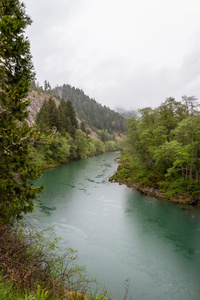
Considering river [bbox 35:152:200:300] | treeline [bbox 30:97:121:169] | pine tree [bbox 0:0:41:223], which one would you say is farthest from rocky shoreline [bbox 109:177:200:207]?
treeline [bbox 30:97:121:169]

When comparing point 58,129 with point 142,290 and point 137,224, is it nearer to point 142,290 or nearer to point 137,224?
point 137,224

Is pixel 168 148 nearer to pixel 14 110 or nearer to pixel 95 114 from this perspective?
pixel 14 110

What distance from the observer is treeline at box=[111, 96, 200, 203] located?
2031 cm

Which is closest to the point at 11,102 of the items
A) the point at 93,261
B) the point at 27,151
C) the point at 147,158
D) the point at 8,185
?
the point at 27,151

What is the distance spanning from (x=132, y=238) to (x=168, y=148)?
11.8 metres

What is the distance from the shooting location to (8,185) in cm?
816

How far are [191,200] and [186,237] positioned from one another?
666 cm

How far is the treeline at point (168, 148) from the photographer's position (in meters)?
Result: 20.3

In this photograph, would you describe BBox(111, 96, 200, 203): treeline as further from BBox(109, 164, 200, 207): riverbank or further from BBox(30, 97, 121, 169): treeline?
BBox(30, 97, 121, 169): treeline

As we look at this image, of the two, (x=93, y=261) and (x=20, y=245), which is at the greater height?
(x=20, y=245)

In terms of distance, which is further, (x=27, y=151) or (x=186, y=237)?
(x=186, y=237)

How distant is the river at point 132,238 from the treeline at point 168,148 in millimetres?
3256

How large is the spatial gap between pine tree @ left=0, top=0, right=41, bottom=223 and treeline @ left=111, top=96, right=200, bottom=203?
54.5 feet

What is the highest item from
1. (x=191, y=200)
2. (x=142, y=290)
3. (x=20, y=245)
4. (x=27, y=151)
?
(x=27, y=151)
